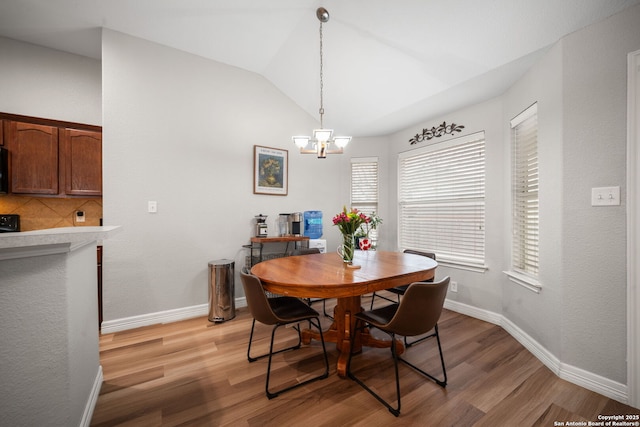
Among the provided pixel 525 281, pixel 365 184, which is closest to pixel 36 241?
pixel 525 281

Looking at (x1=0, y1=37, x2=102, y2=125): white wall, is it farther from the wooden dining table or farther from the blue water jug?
the wooden dining table

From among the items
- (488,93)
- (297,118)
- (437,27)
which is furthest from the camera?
(297,118)

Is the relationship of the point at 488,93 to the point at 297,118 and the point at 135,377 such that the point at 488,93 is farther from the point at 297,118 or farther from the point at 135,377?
the point at 135,377

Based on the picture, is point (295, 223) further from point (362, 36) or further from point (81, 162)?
point (81, 162)

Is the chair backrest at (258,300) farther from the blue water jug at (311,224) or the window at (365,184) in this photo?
the window at (365,184)

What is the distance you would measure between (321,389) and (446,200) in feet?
8.99

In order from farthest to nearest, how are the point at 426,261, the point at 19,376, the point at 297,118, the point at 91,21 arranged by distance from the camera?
1. the point at 297,118
2. the point at 91,21
3. the point at 426,261
4. the point at 19,376

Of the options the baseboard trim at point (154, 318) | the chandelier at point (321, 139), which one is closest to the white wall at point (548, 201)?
the chandelier at point (321, 139)

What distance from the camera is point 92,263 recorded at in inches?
66.6

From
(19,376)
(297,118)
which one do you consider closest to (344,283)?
(19,376)

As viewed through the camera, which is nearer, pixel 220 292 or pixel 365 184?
pixel 220 292

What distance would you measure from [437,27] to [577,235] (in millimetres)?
2013

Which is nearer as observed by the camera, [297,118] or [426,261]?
[426,261]

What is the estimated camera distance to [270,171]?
371 centimetres
